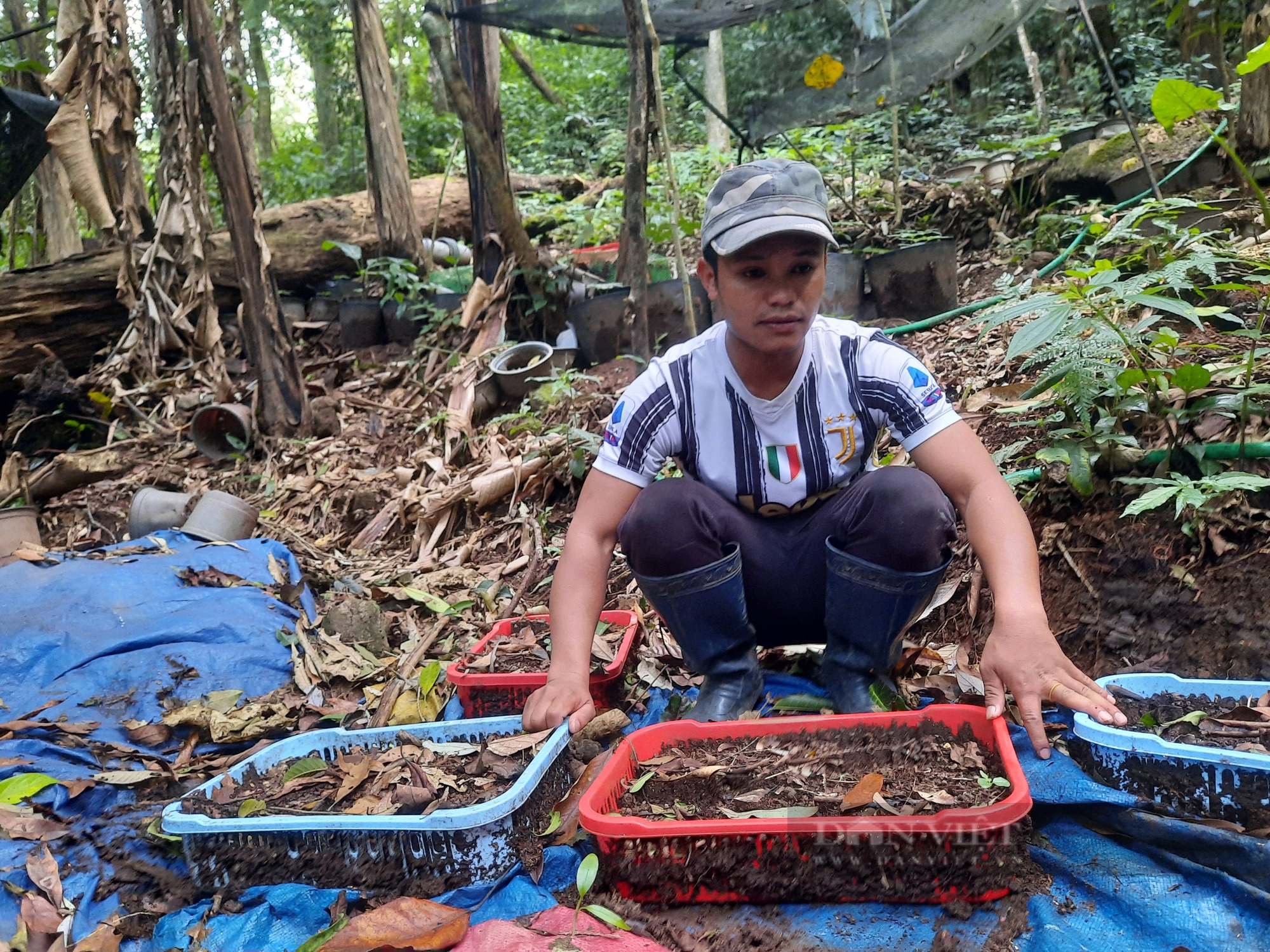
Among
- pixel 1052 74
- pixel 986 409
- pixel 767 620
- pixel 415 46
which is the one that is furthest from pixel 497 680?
pixel 415 46

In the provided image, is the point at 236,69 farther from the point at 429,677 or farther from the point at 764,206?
the point at 764,206

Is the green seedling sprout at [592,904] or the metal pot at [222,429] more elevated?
the metal pot at [222,429]

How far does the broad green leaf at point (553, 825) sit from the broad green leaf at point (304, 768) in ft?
1.87

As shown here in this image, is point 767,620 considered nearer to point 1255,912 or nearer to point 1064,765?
point 1064,765

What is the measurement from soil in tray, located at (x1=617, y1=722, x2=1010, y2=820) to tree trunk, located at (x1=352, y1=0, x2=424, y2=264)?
5359 millimetres

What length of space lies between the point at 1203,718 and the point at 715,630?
98cm

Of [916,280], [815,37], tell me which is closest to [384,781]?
[916,280]

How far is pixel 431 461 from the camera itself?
172 inches

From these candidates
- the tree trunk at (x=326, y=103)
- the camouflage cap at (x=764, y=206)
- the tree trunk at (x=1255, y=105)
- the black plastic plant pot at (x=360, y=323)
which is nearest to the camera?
the camouflage cap at (x=764, y=206)

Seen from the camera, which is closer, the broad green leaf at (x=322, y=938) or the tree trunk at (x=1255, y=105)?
the broad green leaf at (x=322, y=938)

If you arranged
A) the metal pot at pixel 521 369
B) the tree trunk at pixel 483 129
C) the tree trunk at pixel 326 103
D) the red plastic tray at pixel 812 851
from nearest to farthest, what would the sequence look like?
the red plastic tray at pixel 812 851 → the metal pot at pixel 521 369 → the tree trunk at pixel 483 129 → the tree trunk at pixel 326 103

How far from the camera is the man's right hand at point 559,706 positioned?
1.69m

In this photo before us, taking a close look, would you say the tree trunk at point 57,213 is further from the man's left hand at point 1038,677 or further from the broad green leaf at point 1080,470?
the man's left hand at point 1038,677

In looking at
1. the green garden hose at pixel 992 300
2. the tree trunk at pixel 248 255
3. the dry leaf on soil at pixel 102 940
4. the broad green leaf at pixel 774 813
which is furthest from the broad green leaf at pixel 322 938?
the tree trunk at pixel 248 255
